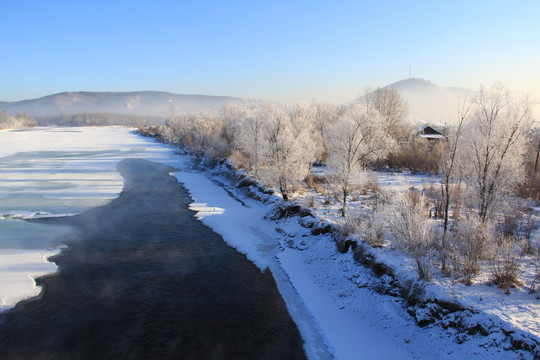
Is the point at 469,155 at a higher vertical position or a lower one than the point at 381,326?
higher

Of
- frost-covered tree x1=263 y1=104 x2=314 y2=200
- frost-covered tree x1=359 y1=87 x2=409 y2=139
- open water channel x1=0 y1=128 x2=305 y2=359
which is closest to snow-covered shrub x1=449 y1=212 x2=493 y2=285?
open water channel x1=0 y1=128 x2=305 y2=359

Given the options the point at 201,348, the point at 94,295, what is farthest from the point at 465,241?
the point at 94,295

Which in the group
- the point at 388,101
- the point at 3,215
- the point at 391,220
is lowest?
the point at 3,215

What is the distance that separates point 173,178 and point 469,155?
27672 millimetres

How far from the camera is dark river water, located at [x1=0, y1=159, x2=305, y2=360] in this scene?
8.52 metres

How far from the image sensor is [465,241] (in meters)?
11.3

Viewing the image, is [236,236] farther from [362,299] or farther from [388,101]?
[388,101]

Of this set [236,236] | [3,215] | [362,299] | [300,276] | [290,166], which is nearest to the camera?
[362,299]

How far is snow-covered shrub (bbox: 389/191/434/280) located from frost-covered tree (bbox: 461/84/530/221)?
143 inches

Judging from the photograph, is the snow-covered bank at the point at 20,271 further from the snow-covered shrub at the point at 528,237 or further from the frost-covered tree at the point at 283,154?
the snow-covered shrub at the point at 528,237

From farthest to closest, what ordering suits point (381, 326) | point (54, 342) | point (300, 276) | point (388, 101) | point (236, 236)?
point (388, 101) → point (236, 236) → point (300, 276) → point (381, 326) → point (54, 342)

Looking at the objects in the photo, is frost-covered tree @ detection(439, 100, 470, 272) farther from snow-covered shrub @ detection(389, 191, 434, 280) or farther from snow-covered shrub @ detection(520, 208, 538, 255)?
snow-covered shrub @ detection(520, 208, 538, 255)

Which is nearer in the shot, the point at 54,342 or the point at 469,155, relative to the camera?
the point at 54,342

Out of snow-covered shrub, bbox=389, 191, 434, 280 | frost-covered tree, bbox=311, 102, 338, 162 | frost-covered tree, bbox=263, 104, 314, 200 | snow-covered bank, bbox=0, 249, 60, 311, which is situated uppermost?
frost-covered tree, bbox=311, 102, 338, 162
